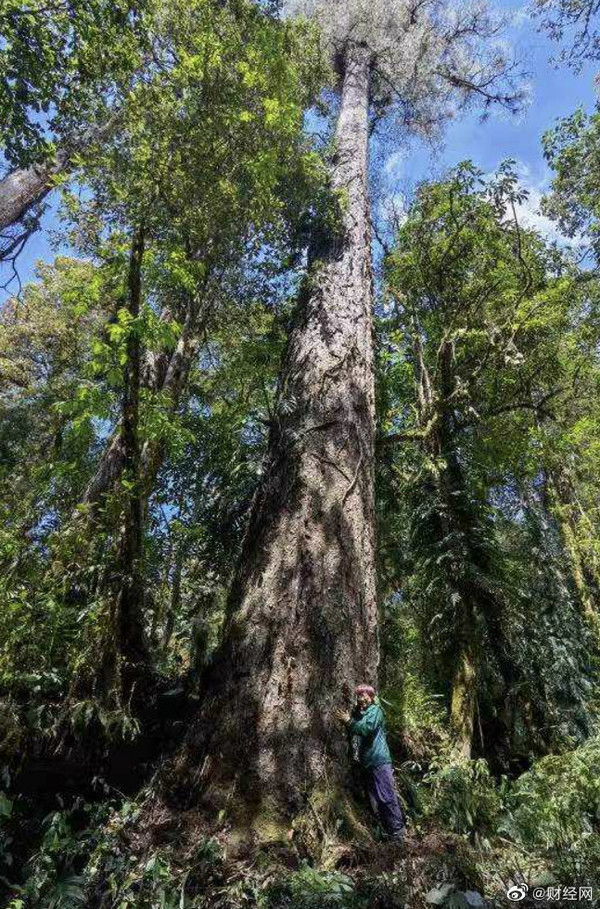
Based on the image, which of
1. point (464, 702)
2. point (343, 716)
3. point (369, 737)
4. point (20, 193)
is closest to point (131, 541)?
point (343, 716)

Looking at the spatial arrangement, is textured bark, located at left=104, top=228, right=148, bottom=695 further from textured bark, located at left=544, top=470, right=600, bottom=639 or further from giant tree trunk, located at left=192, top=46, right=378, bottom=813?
textured bark, located at left=544, top=470, right=600, bottom=639

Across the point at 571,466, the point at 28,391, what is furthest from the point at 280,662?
the point at 28,391

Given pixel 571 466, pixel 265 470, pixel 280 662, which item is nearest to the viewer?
pixel 280 662

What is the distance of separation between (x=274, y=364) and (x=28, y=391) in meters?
6.88

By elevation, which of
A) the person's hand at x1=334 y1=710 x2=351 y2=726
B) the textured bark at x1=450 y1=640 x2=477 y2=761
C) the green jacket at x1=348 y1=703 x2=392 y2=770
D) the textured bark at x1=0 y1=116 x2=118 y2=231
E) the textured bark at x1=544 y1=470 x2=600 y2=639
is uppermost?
the textured bark at x1=0 y1=116 x2=118 y2=231

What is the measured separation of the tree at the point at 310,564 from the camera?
3.36 metres

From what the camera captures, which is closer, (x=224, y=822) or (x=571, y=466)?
(x=224, y=822)

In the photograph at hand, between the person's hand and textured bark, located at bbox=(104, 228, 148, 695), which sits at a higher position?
textured bark, located at bbox=(104, 228, 148, 695)

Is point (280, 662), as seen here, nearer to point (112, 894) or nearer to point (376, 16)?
point (112, 894)

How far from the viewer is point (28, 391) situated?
12.9 metres

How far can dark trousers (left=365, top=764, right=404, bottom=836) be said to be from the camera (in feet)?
11.3

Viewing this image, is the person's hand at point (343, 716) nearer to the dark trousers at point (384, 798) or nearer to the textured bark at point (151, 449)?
the dark trousers at point (384, 798)

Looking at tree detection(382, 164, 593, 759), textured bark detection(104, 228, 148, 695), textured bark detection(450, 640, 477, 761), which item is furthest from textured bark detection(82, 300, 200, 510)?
textured bark detection(450, 640, 477, 761)

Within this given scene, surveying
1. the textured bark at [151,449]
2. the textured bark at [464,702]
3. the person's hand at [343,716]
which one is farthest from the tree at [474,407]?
the textured bark at [151,449]
